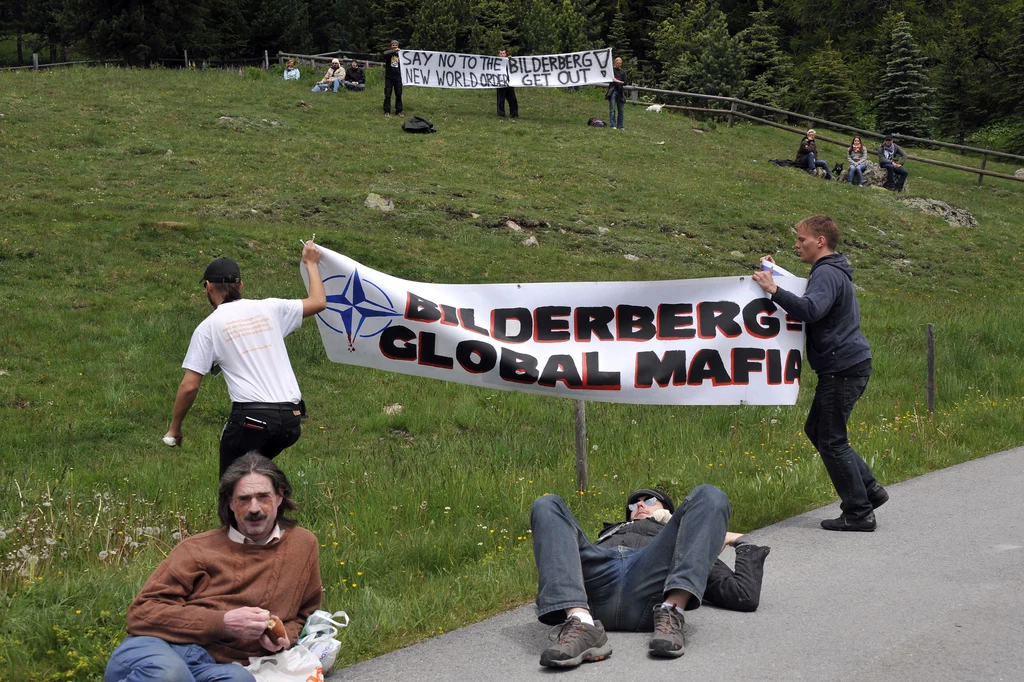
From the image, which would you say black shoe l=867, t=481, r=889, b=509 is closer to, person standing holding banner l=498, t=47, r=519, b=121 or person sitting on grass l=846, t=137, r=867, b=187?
person sitting on grass l=846, t=137, r=867, b=187

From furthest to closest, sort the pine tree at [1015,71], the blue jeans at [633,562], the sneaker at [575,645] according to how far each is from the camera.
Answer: the pine tree at [1015,71] → the blue jeans at [633,562] → the sneaker at [575,645]

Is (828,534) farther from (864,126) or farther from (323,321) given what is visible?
(864,126)

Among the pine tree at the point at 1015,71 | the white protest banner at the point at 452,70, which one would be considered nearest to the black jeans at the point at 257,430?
the white protest banner at the point at 452,70

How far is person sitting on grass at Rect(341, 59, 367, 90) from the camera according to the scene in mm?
37531

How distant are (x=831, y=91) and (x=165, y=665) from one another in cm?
6197

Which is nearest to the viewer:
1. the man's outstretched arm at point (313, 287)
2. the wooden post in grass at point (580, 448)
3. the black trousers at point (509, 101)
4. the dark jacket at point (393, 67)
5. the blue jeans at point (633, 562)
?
the blue jeans at point (633, 562)

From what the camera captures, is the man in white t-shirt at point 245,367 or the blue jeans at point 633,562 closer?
the blue jeans at point 633,562

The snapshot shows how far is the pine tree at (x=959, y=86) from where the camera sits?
5703 centimetres

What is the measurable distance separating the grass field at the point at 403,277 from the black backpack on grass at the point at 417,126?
705 millimetres

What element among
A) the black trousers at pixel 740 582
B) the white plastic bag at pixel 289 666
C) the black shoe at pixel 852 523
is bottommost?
the black shoe at pixel 852 523

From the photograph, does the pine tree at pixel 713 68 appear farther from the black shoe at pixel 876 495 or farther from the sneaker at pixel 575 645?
the sneaker at pixel 575 645

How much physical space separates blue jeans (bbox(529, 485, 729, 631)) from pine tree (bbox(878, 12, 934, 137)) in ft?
167

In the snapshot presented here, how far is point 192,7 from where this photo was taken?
6062 cm

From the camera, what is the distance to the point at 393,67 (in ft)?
109
